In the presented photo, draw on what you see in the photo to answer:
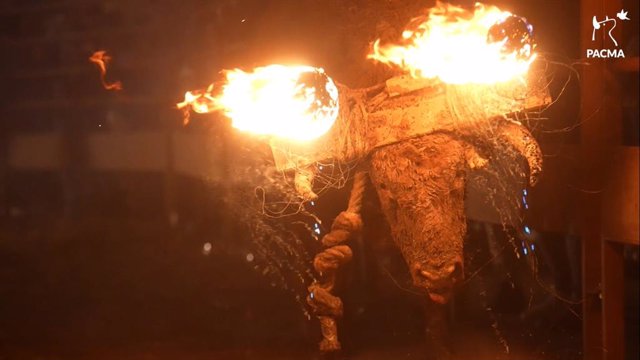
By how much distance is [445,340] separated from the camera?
21.2 ft

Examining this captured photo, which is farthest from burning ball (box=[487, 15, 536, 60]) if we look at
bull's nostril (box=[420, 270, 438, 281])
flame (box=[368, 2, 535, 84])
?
bull's nostril (box=[420, 270, 438, 281])

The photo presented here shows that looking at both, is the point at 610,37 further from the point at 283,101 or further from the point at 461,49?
the point at 283,101

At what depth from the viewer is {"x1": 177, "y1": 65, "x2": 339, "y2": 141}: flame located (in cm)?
583

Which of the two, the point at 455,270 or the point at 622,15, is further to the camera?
the point at 622,15

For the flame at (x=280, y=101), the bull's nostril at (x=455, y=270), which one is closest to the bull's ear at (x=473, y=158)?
the bull's nostril at (x=455, y=270)

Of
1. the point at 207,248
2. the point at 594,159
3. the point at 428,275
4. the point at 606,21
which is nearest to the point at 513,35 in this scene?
the point at 606,21

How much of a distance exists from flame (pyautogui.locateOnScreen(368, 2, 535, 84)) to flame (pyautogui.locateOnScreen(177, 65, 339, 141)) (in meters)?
0.67

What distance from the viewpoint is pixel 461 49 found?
5.61m

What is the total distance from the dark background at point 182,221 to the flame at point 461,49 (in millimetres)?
511

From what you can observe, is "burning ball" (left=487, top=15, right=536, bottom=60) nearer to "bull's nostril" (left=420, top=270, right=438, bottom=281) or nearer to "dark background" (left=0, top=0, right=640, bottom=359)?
"dark background" (left=0, top=0, right=640, bottom=359)

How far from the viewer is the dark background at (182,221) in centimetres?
802

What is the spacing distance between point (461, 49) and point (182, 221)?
6941mm

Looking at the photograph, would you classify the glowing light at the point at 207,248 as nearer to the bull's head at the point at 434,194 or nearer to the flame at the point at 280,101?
the flame at the point at 280,101

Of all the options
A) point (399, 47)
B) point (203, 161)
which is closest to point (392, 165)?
point (399, 47)
